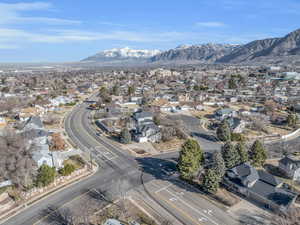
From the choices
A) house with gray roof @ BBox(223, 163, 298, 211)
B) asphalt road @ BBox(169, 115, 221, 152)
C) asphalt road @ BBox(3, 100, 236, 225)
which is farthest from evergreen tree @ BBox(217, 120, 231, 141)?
house with gray roof @ BBox(223, 163, 298, 211)

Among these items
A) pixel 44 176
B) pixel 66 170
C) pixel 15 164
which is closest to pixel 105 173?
pixel 66 170

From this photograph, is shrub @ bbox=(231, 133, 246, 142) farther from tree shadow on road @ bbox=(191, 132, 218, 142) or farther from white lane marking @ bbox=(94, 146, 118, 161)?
white lane marking @ bbox=(94, 146, 118, 161)

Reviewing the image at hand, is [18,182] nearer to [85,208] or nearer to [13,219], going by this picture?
[13,219]

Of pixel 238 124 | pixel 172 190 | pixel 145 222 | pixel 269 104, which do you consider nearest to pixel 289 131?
pixel 238 124

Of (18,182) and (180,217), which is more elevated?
(18,182)

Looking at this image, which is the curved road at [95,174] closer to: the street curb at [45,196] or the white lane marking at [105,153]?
the white lane marking at [105,153]
